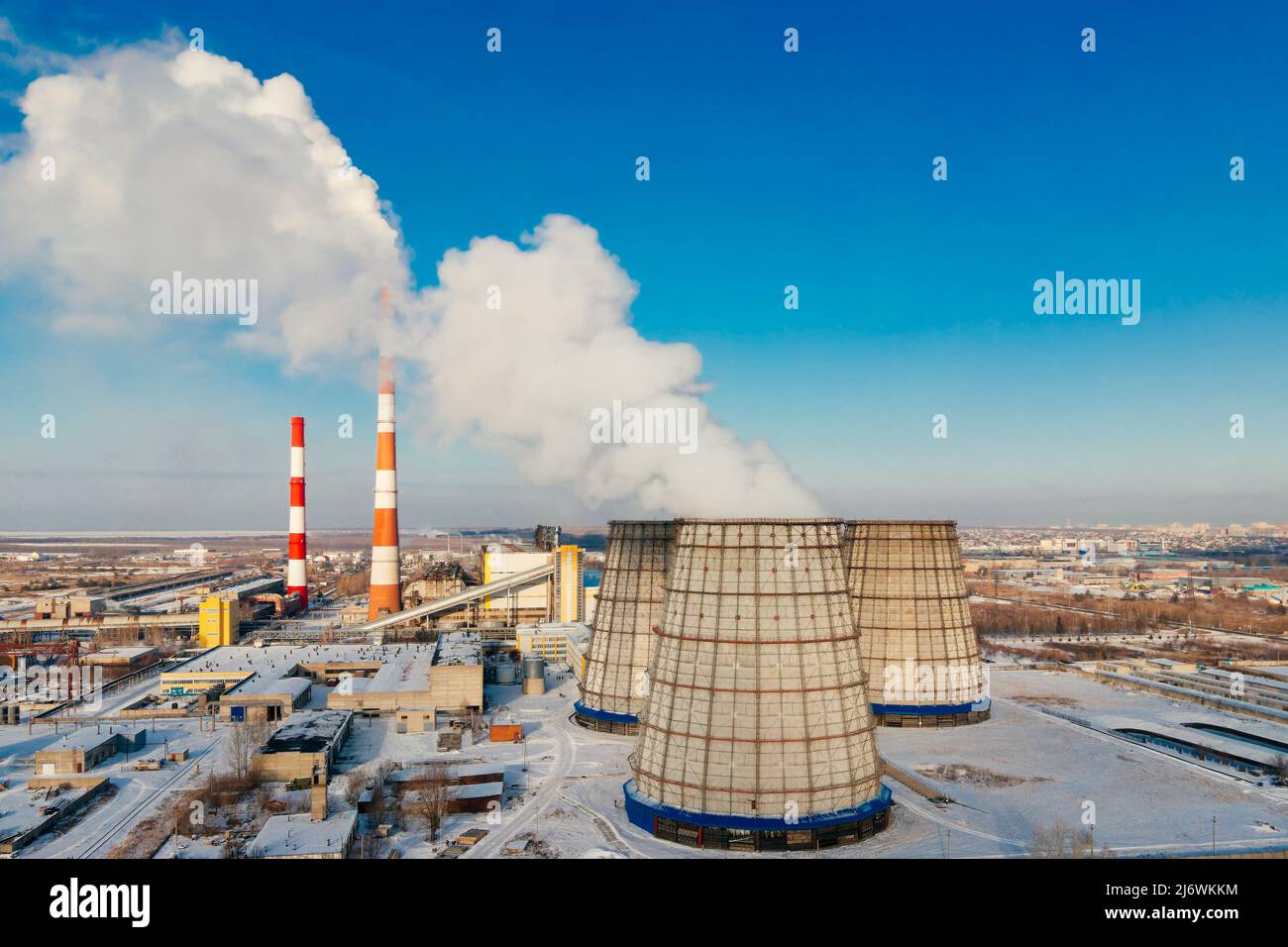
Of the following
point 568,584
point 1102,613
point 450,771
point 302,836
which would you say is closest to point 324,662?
point 568,584

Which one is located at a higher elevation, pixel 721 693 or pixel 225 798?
pixel 721 693

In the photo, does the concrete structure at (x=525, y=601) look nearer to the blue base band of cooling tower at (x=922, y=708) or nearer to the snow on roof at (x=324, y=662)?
the snow on roof at (x=324, y=662)

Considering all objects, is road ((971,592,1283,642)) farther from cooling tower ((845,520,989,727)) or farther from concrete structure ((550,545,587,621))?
concrete structure ((550,545,587,621))

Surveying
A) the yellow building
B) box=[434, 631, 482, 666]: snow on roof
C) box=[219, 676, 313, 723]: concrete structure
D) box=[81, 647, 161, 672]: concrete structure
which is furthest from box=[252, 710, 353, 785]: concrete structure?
the yellow building

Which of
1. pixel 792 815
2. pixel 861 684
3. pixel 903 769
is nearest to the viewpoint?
pixel 792 815

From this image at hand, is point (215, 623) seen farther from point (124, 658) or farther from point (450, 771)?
point (450, 771)
